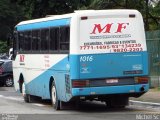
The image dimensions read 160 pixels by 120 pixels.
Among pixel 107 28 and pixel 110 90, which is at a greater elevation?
pixel 107 28

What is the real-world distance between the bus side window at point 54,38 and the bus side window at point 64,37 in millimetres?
465

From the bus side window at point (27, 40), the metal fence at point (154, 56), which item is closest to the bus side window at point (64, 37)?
the bus side window at point (27, 40)

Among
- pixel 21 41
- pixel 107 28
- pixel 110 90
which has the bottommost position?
pixel 110 90

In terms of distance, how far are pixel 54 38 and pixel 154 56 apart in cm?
784

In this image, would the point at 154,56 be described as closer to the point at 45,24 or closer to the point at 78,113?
the point at 45,24

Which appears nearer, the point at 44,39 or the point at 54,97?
the point at 54,97

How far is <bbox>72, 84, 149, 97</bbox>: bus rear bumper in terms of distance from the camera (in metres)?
17.2

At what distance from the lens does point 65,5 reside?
45.4 m

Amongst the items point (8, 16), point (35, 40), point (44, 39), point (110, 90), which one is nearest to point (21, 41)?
point (35, 40)

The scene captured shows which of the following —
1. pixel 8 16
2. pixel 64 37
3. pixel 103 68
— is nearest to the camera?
pixel 103 68

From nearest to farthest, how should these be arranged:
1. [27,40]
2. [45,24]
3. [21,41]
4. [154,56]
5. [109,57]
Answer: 1. [109,57]
2. [45,24]
3. [27,40]
4. [21,41]
5. [154,56]

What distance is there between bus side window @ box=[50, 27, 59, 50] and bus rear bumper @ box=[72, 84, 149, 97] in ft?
7.59

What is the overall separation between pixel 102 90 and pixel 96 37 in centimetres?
159

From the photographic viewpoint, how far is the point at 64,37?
18266mm
